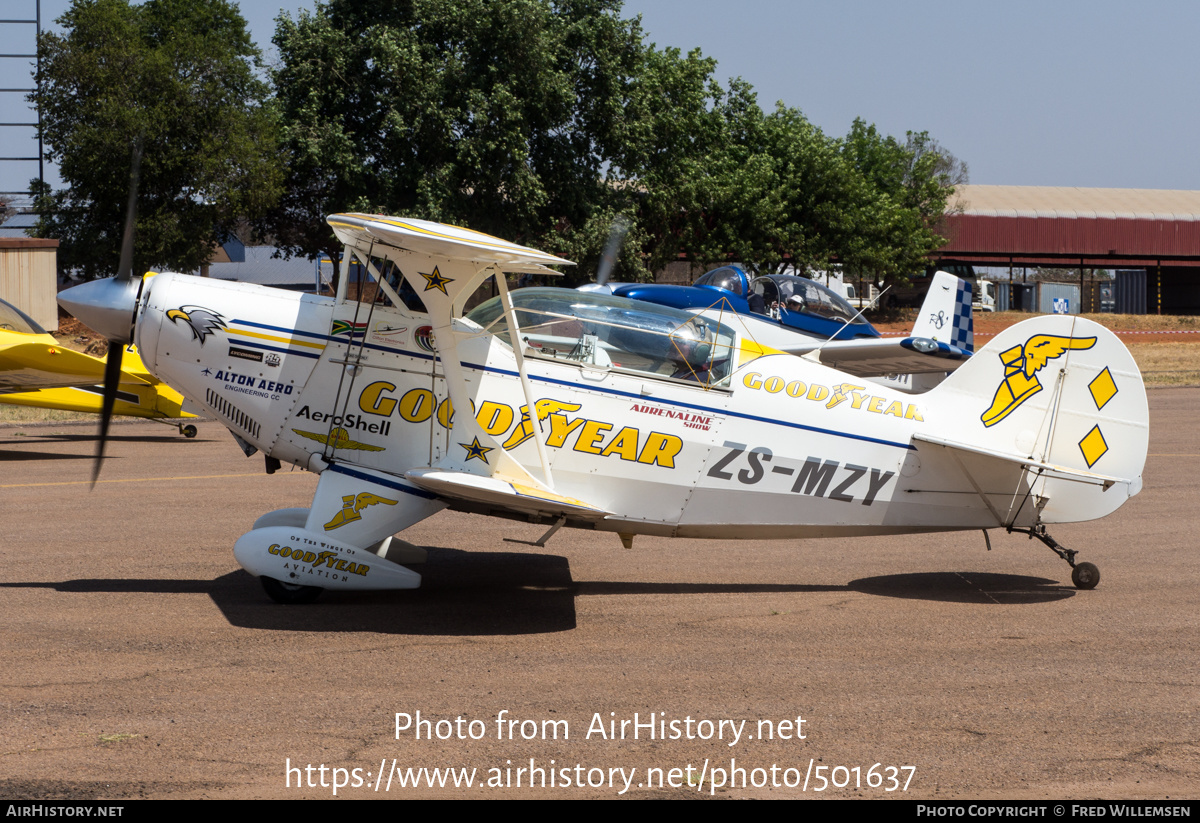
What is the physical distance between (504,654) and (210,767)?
88.6 inches

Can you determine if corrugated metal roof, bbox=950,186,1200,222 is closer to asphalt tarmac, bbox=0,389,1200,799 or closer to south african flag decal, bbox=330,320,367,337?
asphalt tarmac, bbox=0,389,1200,799

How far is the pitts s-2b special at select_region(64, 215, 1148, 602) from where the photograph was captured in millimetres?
7488

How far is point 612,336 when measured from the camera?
7754mm

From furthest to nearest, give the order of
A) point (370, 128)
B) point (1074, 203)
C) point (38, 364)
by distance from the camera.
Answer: point (1074, 203)
point (370, 128)
point (38, 364)

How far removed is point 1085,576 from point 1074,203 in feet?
200

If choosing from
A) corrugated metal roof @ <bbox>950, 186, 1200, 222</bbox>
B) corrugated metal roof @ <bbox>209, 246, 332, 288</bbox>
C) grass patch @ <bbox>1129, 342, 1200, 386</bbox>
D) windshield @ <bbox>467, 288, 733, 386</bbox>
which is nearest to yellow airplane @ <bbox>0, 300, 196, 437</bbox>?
windshield @ <bbox>467, 288, 733, 386</bbox>

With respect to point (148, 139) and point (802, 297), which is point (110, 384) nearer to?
point (802, 297)

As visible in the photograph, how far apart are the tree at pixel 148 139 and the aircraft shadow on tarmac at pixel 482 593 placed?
1146 inches

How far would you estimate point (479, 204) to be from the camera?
36.2m

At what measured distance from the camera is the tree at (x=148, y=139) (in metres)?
33.7

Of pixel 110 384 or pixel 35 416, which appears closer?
pixel 110 384

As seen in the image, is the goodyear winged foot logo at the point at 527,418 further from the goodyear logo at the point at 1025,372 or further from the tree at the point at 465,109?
the tree at the point at 465,109

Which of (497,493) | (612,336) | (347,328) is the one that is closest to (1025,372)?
(612,336)

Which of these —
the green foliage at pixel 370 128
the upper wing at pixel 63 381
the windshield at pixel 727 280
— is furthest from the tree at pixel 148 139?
the windshield at pixel 727 280
